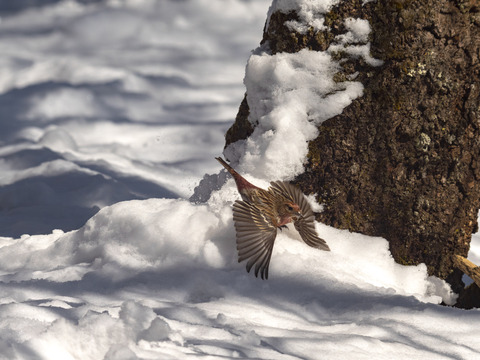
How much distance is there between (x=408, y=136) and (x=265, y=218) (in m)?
0.81

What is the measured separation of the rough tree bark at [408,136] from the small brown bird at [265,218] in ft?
0.56

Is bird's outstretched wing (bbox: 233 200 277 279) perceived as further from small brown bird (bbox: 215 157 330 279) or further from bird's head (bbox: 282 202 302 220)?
bird's head (bbox: 282 202 302 220)

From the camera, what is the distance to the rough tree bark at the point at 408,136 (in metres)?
2.55

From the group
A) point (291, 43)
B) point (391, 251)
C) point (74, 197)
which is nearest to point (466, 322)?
point (391, 251)

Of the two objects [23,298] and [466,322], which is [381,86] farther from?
[23,298]

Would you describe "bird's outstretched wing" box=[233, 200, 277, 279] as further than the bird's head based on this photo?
No

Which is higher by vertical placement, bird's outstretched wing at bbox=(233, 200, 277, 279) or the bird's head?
the bird's head

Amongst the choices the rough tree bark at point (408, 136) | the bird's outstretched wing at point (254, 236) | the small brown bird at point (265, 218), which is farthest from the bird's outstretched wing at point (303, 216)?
the bird's outstretched wing at point (254, 236)

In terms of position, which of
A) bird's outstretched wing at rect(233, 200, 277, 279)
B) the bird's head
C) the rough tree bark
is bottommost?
bird's outstretched wing at rect(233, 200, 277, 279)

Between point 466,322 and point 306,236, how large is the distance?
0.75 meters

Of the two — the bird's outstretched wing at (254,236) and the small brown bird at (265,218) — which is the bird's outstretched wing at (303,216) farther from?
the bird's outstretched wing at (254,236)

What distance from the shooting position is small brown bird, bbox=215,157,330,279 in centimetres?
227

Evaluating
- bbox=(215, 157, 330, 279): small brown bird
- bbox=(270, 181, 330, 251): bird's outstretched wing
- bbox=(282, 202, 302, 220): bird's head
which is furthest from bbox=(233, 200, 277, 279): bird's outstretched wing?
bbox=(270, 181, 330, 251): bird's outstretched wing

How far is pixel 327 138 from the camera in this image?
2.66m
